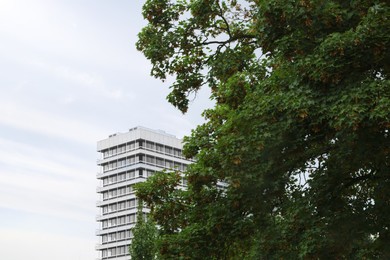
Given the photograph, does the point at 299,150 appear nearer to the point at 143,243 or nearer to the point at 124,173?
the point at 143,243

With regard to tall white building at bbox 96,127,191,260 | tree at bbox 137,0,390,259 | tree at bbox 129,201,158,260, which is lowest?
tree at bbox 137,0,390,259

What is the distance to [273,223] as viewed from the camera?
690 inches

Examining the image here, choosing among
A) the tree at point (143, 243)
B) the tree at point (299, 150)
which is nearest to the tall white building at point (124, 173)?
the tree at point (143, 243)

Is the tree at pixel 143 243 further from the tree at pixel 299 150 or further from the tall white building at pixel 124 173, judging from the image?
the tall white building at pixel 124 173

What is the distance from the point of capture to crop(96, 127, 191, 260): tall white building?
15275cm

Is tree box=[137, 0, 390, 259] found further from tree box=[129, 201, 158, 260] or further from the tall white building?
the tall white building

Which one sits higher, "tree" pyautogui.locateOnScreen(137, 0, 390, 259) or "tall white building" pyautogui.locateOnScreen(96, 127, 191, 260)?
"tall white building" pyautogui.locateOnScreen(96, 127, 191, 260)

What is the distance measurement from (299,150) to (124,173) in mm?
142132

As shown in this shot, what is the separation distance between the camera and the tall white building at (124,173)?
153 metres

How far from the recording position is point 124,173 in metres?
157

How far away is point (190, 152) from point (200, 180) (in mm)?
1917

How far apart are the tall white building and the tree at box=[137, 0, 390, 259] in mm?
133059

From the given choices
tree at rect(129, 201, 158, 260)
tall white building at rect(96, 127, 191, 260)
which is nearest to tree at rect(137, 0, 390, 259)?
tree at rect(129, 201, 158, 260)

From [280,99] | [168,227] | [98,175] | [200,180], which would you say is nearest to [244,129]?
[280,99]
